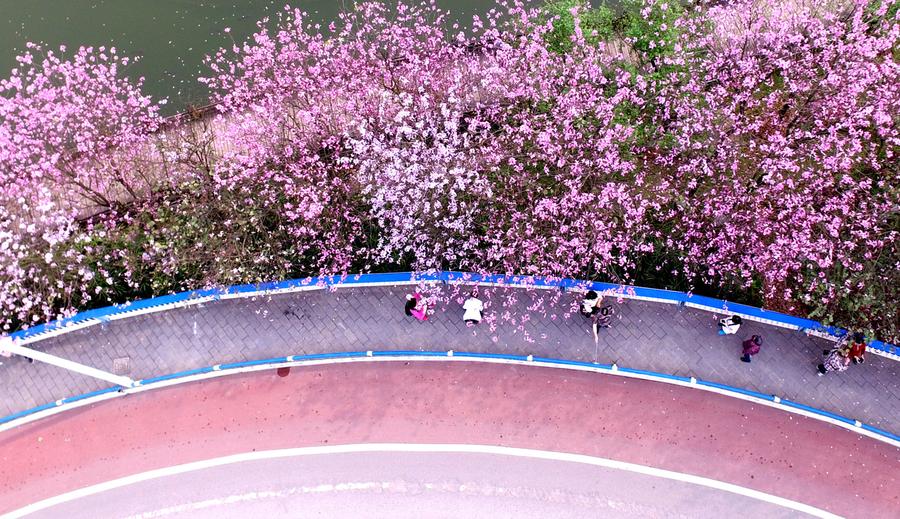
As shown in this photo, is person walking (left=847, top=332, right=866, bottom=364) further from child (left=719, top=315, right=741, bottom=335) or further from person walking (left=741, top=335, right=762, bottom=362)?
child (left=719, top=315, right=741, bottom=335)

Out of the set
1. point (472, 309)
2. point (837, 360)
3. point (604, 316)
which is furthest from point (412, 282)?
point (837, 360)

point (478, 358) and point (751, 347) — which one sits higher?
point (478, 358)

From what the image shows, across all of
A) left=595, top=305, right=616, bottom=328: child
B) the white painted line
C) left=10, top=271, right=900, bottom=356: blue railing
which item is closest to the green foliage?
left=10, top=271, right=900, bottom=356: blue railing

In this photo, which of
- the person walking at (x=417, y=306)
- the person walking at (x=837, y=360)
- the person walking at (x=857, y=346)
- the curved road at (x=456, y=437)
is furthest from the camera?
the person walking at (x=417, y=306)

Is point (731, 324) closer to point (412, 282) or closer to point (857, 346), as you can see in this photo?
point (857, 346)

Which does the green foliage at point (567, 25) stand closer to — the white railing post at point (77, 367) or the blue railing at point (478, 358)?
the blue railing at point (478, 358)

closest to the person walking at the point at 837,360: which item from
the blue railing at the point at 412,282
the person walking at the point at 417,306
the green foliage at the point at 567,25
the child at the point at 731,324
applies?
the blue railing at the point at 412,282
